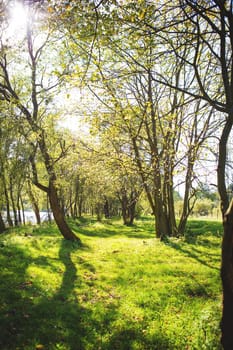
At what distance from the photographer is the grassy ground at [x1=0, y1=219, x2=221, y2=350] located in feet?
16.9

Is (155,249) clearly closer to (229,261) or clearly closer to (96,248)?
(96,248)

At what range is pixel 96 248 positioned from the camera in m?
14.4

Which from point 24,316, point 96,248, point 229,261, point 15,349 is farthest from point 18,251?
point 229,261

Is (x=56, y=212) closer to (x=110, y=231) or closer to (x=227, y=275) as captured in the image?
(x=110, y=231)

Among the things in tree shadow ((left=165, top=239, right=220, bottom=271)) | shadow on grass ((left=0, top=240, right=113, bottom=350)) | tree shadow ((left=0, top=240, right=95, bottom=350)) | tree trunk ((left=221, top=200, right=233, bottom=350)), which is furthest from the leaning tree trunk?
tree shadow ((left=165, top=239, right=220, bottom=271))

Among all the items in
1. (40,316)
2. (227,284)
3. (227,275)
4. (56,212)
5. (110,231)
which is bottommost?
(110,231)

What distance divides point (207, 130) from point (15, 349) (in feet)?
42.9

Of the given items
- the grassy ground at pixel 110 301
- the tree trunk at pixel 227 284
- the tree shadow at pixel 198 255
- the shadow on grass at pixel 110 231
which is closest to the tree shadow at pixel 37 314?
the grassy ground at pixel 110 301

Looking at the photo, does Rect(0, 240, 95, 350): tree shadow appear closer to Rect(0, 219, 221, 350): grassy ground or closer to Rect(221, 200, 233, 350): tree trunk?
Rect(0, 219, 221, 350): grassy ground

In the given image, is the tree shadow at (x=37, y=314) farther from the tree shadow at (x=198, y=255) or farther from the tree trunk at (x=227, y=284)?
the tree shadow at (x=198, y=255)

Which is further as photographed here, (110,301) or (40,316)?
(110,301)

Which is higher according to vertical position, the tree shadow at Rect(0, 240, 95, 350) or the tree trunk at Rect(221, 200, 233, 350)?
the tree trunk at Rect(221, 200, 233, 350)

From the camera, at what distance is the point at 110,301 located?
22.9 feet

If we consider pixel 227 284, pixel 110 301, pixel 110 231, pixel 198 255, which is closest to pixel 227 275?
pixel 227 284
